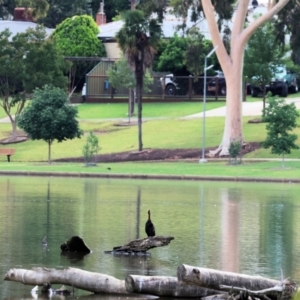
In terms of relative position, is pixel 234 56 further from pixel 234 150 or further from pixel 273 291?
pixel 273 291

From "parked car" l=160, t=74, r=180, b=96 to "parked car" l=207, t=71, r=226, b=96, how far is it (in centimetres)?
305

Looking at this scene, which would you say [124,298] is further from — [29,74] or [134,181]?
[29,74]

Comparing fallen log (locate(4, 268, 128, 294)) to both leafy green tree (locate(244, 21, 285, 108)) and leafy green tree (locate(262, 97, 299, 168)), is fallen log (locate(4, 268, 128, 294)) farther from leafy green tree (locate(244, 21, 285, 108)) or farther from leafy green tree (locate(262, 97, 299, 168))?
leafy green tree (locate(244, 21, 285, 108))

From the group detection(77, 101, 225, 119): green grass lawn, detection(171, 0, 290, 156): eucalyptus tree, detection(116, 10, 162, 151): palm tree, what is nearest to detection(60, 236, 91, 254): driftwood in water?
detection(171, 0, 290, 156): eucalyptus tree

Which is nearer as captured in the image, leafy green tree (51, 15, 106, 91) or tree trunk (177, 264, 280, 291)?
tree trunk (177, 264, 280, 291)

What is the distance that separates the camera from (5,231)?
20.8 m

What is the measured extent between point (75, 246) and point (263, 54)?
1771 inches

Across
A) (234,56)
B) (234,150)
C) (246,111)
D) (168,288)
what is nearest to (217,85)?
(246,111)

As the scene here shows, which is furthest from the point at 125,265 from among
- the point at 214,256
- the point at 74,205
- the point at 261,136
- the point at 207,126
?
the point at 207,126

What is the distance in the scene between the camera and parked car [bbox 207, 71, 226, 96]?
75125 millimetres

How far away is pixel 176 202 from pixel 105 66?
52730 millimetres

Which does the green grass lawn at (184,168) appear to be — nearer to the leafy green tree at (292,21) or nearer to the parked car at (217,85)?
the leafy green tree at (292,21)

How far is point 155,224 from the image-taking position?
917 inches

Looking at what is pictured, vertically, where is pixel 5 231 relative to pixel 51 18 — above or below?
below
